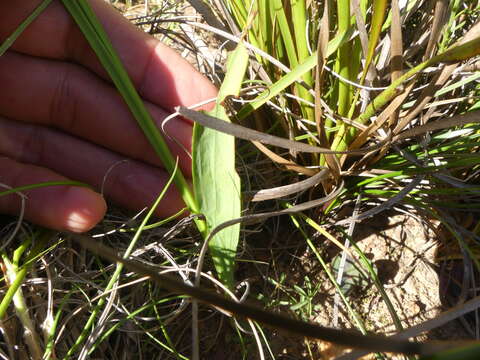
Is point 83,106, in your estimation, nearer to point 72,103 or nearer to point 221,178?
point 72,103

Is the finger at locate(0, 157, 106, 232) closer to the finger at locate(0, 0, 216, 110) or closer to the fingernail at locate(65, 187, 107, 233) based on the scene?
the fingernail at locate(65, 187, 107, 233)

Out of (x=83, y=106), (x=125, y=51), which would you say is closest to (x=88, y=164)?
(x=83, y=106)

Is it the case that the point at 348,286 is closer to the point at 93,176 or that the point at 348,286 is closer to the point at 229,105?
the point at 229,105

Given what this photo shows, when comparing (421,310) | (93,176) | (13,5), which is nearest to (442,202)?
(421,310)

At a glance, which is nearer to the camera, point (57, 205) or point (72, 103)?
point (57, 205)

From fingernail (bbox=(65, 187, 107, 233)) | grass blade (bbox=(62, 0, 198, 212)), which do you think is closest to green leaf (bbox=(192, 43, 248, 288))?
grass blade (bbox=(62, 0, 198, 212))
